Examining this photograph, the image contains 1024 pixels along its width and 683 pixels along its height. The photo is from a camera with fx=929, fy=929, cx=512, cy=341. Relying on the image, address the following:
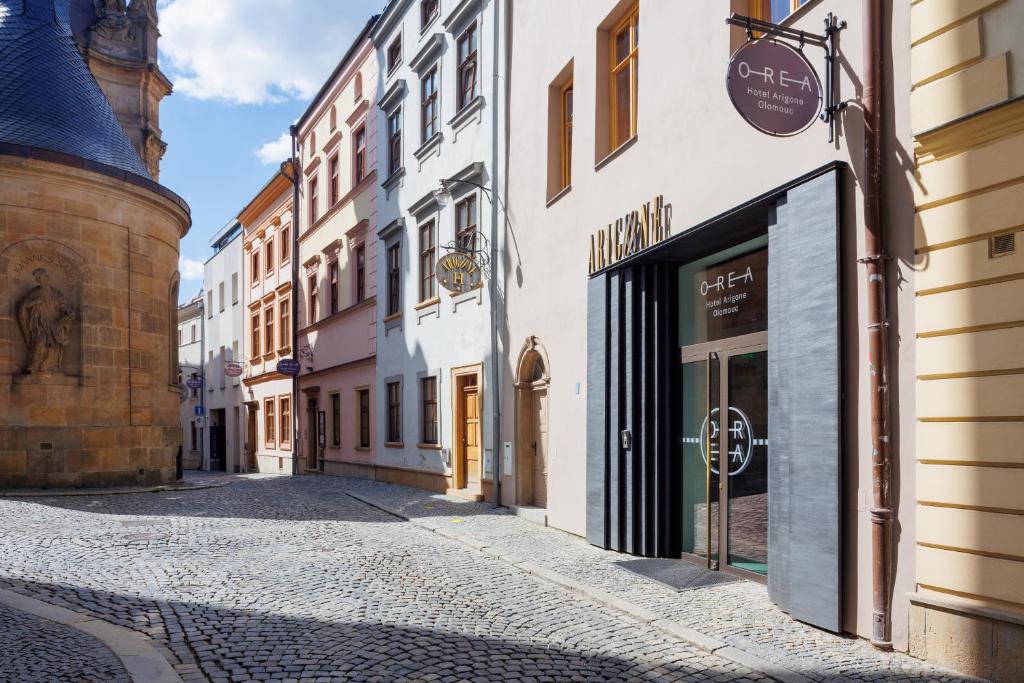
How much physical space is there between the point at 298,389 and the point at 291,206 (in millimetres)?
6430

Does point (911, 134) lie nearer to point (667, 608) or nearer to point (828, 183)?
point (828, 183)

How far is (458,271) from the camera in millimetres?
16094

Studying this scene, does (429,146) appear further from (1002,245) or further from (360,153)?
(1002,245)

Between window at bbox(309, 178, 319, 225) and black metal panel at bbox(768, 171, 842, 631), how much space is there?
2339cm

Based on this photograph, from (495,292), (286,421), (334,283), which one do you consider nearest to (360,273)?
(334,283)

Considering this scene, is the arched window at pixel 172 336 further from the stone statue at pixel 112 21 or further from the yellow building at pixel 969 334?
the yellow building at pixel 969 334

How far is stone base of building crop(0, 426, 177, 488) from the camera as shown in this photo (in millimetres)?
18250

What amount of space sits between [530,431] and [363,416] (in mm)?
10615

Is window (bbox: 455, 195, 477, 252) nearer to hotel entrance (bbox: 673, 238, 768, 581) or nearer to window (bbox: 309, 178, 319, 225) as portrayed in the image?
hotel entrance (bbox: 673, 238, 768, 581)

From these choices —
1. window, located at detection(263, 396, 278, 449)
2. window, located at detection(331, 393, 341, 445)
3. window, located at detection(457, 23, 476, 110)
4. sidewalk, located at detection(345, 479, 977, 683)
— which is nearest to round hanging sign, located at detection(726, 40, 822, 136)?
sidewalk, located at detection(345, 479, 977, 683)

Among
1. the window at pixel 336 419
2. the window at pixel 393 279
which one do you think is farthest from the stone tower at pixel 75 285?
the window at pixel 336 419

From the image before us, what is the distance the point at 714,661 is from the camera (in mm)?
6125

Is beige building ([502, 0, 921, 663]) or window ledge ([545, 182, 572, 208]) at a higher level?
window ledge ([545, 182, 572, 208])

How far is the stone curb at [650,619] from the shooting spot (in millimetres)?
5863
